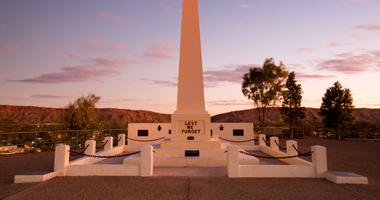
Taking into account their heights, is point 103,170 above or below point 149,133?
below

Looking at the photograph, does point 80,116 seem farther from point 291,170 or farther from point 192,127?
point 291,170

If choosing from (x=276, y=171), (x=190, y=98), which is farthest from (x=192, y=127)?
(x=276, y=171)

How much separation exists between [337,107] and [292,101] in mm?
5036

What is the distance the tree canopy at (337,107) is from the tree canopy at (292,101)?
3192 mm

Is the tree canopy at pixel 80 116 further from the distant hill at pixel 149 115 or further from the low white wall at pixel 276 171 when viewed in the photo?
the distant hill at pixel 149 115

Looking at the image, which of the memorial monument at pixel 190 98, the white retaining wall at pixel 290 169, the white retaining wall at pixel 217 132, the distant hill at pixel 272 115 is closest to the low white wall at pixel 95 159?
the white retaining wall at pixel 217 132

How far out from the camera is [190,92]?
481 inches

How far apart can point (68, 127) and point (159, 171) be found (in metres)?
14.7

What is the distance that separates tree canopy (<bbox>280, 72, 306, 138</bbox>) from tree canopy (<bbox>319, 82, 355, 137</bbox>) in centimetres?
319

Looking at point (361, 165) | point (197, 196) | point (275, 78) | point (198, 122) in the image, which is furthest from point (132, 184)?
point (275, 78)

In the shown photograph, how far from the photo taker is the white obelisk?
1212 centimetres

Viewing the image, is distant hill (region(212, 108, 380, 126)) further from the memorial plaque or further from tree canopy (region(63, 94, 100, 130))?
the memorial plaque

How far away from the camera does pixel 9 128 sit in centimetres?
1997

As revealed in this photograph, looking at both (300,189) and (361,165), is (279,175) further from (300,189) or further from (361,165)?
(361,165)
